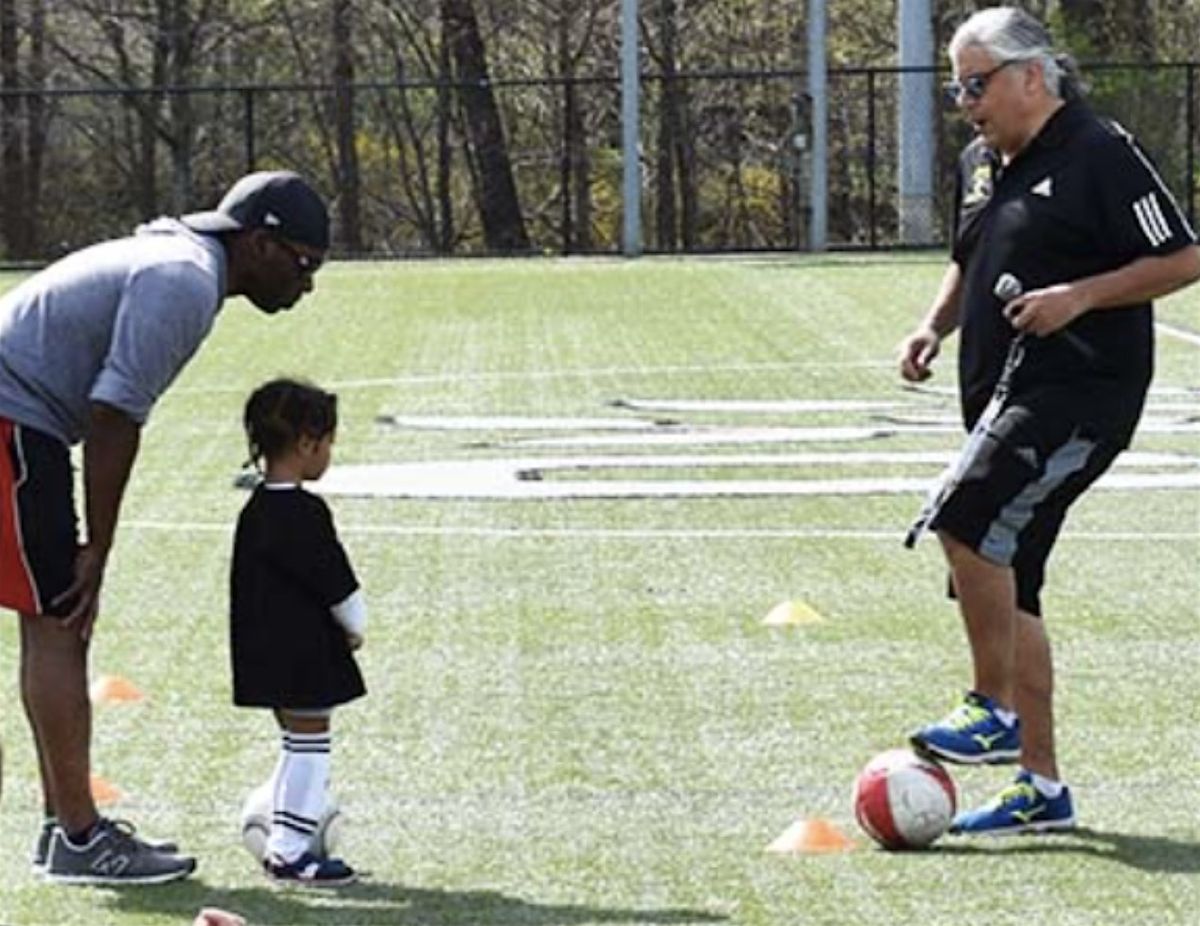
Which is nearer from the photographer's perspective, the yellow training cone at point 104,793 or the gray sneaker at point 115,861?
the gray sneaker at point 115,861

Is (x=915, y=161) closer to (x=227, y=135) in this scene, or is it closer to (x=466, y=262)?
(x=466, y=262)

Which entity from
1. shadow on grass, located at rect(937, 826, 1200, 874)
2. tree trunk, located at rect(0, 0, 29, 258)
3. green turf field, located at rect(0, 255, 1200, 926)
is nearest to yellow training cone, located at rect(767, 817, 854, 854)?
green turf field, located at rect(0, 255, 1200, 926)

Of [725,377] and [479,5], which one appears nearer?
[725,377]

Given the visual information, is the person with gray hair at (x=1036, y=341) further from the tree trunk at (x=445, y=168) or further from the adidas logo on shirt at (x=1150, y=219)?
the tree trunk at (x=445, y=168)

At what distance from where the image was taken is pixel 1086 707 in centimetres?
1008

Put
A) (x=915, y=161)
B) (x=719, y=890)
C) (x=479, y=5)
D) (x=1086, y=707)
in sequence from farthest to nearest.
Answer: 1. (x=479, y=5)
2. (x=915, y=161)
3. (x=1086, y=707)
4. (x=719, y=890)

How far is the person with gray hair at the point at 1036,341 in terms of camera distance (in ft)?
27.5

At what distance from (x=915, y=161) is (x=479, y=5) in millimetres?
15725

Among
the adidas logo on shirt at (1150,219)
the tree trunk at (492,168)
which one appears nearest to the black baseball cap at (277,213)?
the adidas logo on shirt at (1150,219)

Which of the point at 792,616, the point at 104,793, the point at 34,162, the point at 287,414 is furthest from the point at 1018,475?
the point at 34,162

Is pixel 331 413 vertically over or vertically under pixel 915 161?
over

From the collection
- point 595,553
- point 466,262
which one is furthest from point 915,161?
point 595,553

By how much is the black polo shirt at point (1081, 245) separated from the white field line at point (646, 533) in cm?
540

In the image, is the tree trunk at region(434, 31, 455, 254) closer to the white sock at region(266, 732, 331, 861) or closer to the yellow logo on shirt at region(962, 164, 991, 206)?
the yellow logo on shirt at region(962, 164, 991, 206)
